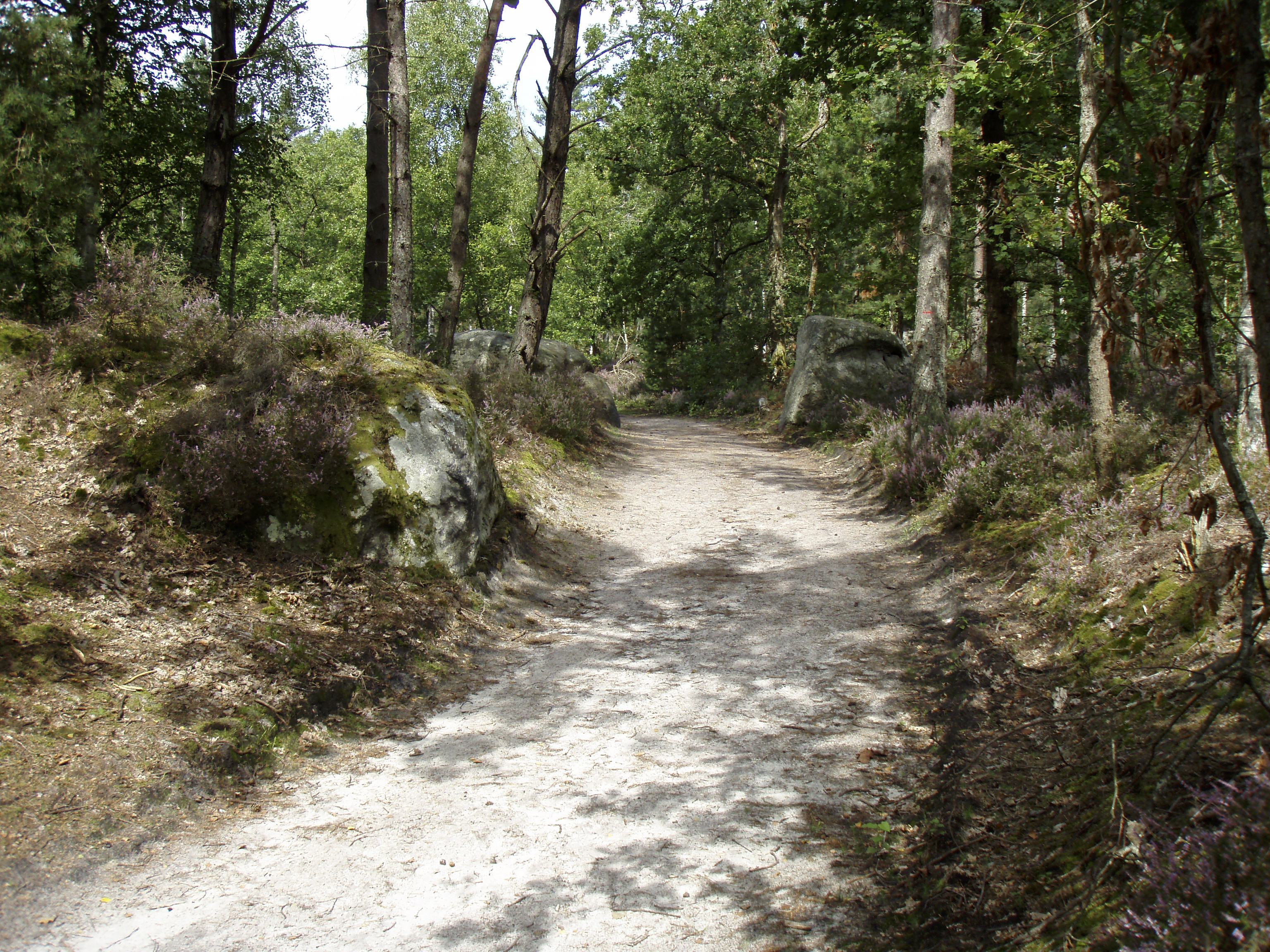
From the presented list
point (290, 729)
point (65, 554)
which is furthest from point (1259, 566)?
point (65, 554)

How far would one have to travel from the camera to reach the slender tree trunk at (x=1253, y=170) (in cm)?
193

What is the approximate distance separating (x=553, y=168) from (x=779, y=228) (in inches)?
484

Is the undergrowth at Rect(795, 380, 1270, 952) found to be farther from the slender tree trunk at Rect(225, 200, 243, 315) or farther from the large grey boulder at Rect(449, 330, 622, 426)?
the slender tree trunk at Rect(225, 200, 243, 315)

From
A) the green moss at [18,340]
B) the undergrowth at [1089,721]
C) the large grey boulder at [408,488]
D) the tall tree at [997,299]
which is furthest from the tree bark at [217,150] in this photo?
the tall tree at [997,299]

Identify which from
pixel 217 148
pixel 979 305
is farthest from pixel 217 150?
pixel 979 305

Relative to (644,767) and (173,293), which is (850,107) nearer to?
(173,293)

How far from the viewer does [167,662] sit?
14.7 ft

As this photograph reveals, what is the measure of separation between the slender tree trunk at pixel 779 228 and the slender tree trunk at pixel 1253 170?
22842 millimetres

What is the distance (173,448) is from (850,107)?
1944 centimetres

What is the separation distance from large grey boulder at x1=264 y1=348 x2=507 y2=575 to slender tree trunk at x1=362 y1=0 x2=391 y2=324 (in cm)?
600

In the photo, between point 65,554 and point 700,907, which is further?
point 65,554

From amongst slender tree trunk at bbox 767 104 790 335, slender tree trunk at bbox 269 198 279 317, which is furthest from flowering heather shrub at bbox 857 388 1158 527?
slender tree trunk at bbox 269 198 279 317

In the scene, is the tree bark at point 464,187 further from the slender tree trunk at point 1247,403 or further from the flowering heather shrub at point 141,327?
the slender tree trunk at point 1247,403

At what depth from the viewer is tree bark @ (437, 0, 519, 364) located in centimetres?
1263
